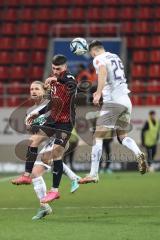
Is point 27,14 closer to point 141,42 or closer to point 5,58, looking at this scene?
point 5,58

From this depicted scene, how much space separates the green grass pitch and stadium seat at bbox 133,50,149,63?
8734 mm

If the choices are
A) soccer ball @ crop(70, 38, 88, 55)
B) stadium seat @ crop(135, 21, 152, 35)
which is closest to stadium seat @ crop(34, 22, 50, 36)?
stadium seat @ crop(135, 21, 152, 35)

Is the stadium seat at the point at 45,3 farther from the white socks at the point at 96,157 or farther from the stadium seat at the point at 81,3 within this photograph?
the white socks at the point at 96,157

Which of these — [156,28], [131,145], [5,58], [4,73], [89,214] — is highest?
[156,28]

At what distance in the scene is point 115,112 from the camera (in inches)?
448

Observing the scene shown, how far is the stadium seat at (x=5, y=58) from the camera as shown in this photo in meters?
23.6

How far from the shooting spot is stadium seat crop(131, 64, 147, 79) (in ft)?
74.8

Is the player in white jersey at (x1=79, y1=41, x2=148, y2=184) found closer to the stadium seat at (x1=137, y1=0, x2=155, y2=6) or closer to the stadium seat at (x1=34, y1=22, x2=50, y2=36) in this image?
the stadium seat at (x1=34, y1=22, x2=50, y2=36)

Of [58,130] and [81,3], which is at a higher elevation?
[81,3]

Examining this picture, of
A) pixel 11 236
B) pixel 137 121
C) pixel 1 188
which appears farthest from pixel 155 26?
pixel 11 236

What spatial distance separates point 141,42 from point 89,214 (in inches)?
558

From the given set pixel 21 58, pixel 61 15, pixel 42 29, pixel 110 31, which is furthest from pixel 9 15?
pixel 110 31

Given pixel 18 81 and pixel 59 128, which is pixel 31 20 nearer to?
Answer: pixel 18 81

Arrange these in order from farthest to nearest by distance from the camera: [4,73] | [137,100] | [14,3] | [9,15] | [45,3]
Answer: [14,3]
[45,3]
[9,15]
[4,73]
[137,100]
